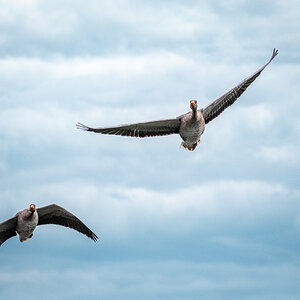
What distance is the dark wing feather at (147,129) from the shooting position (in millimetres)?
24375

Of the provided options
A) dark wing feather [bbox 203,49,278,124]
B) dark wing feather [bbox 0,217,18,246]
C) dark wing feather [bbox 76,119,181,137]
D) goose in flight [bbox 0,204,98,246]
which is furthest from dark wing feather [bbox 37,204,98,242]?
dark wing feather [bbox 203,49,278,124]

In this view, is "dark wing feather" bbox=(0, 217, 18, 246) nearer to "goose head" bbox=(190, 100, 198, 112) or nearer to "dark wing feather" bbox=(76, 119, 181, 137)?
"dark wing feather" bbox=(76, 119, 181, 137)

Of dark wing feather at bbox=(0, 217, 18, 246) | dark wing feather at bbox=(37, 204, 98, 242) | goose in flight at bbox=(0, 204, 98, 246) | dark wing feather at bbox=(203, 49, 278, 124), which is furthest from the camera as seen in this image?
dark wing feather at bbox=(37, 204, 98, 242)

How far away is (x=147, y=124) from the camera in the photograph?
24562 millimetres

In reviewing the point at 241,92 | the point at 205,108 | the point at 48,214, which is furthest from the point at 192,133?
the point at 48,214

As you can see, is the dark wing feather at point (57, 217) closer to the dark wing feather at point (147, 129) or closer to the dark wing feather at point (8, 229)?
the dark wing feather at point (8, 229)

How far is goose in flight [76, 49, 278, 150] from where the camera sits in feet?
79.0

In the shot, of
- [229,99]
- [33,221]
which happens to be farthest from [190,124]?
[33,221]

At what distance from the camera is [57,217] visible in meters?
27.8

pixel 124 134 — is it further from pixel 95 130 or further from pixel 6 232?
pixel 6 232

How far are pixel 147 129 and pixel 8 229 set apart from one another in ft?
24.1

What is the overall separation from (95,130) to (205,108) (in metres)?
4.40

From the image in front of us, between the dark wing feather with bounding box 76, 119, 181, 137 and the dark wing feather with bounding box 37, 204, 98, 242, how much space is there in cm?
467

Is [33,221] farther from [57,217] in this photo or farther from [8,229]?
[57,217]
